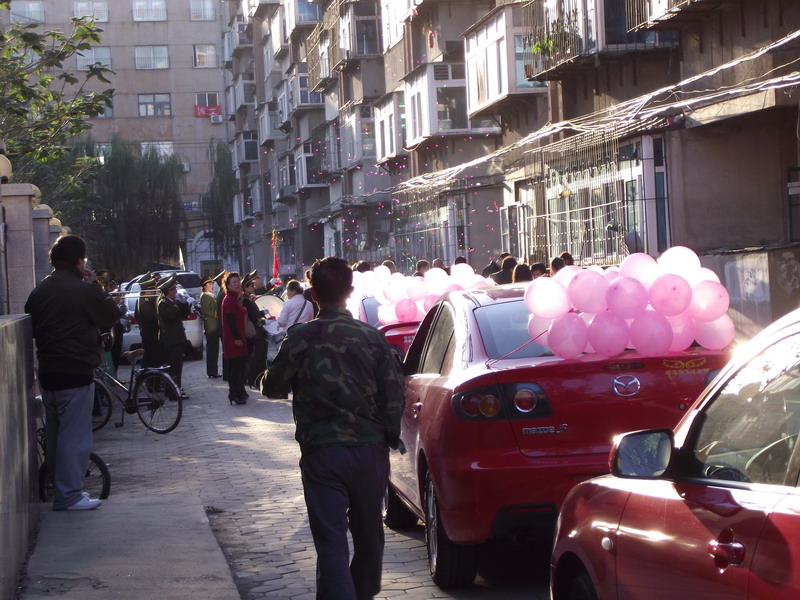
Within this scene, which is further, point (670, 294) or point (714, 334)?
point (670, 294)

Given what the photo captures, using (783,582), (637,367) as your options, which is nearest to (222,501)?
(637,367)

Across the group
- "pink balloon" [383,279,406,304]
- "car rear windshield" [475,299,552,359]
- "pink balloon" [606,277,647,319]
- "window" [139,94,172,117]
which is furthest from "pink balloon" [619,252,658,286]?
"window" [139,94,172,117]

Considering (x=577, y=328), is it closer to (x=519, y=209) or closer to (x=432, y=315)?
(x=432, y=315)

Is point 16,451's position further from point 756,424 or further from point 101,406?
point 101,406

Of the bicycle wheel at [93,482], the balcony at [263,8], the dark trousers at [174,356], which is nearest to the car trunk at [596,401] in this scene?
the bicycle wheel at [93,482]

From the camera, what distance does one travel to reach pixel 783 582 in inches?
112

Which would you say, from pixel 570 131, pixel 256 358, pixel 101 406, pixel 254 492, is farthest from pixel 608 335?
pixel 570 131

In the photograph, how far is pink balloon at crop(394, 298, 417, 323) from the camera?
1280 centimetres

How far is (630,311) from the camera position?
704cm

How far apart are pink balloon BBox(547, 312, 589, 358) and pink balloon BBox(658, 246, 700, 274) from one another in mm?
1196

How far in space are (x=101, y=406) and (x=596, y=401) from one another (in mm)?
10788

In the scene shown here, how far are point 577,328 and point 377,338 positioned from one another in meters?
1.39

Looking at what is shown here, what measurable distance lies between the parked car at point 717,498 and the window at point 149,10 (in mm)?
95975

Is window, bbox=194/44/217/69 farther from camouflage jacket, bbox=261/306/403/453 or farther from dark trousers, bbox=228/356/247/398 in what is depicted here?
camouflage jacket, bbox=261/306/403/453
